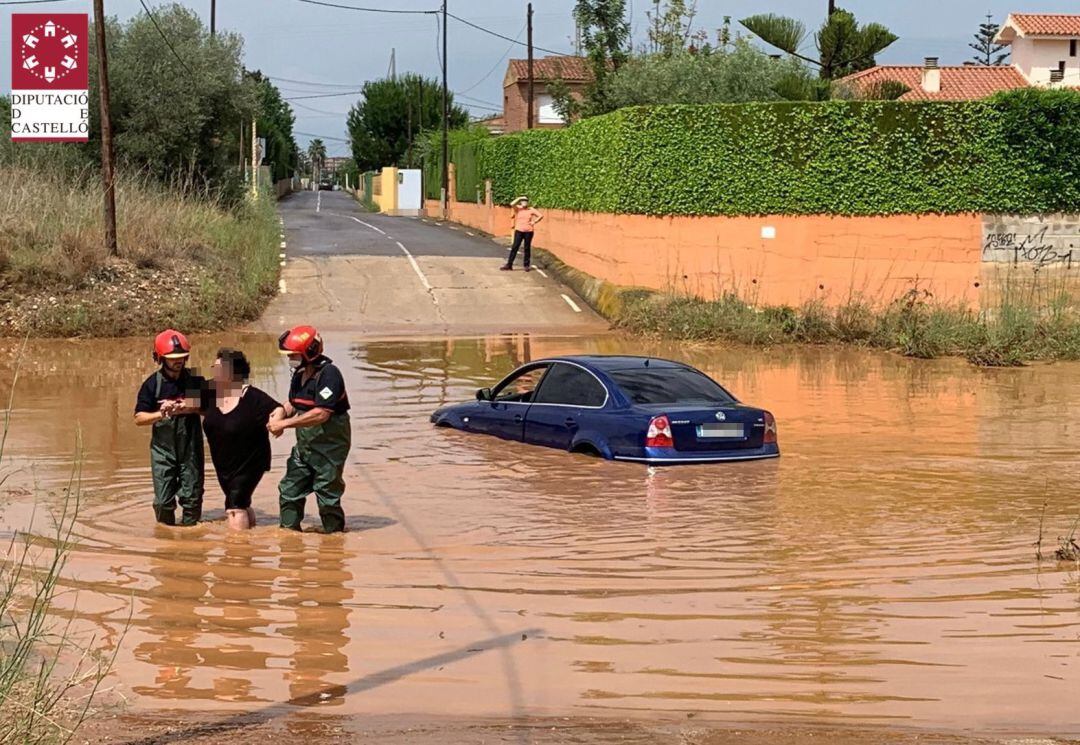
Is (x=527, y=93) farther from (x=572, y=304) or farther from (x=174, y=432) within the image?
(x=174, y=432)

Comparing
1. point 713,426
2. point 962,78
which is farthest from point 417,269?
point 962,78

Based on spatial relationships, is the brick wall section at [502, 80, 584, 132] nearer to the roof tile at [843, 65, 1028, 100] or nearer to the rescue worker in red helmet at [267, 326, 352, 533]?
the roof tile at [843, 65, 1028, 100]

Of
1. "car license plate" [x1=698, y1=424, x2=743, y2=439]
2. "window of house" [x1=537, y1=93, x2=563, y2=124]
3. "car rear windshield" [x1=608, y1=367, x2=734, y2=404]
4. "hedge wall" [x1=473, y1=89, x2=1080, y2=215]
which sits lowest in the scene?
"car license plate" [x1=698, y1=424, x2=743, y2=439]

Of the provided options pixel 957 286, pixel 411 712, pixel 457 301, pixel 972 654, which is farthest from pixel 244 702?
pixel 457 301

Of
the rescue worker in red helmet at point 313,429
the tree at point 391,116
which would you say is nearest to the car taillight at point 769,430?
the rescue worker in red helmet at point 313,429

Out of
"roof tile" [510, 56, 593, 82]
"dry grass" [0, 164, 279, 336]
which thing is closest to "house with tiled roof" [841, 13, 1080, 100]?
"roof tile" [510, 56, 593, 82]

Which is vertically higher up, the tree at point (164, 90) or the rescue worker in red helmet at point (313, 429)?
the tree at point (164, 90)

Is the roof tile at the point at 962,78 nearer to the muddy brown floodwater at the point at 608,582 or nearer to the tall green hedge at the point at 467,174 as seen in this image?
the tall green hedge at the point at 467,174

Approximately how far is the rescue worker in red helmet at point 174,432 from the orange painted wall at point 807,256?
17.4m

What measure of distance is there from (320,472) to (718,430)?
4394 mm

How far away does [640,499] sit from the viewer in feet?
41.0

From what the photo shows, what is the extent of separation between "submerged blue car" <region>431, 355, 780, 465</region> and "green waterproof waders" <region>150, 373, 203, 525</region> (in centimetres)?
423

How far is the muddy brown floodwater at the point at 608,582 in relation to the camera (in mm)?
7105

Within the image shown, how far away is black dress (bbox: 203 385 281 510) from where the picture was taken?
11.0 metres
